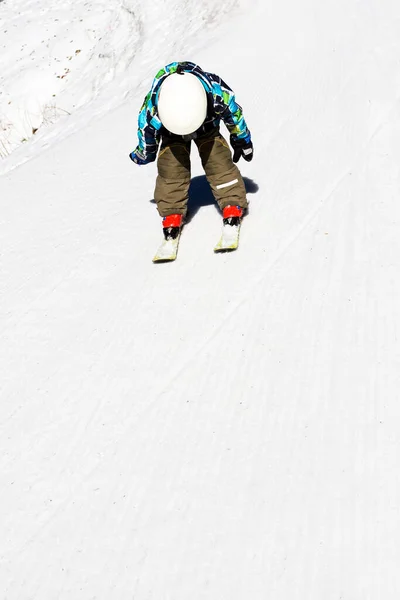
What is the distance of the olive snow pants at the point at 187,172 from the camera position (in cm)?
385

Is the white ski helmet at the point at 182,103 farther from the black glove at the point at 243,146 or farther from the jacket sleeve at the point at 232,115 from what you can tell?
the black glove at the point at 243,146

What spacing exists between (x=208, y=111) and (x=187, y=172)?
0.47 metres

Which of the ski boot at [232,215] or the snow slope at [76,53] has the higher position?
the snow slope at [76,53]

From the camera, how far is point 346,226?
390cm

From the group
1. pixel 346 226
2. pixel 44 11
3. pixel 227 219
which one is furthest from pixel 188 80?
pixel 44 11

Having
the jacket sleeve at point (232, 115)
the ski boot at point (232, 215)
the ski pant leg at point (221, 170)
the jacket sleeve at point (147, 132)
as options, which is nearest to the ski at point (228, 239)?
the ski boot at point (232, 215)

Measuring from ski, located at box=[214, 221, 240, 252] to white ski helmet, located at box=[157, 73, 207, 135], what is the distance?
0.78 metres

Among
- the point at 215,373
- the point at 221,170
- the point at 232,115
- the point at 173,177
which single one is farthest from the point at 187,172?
the point at 215,373

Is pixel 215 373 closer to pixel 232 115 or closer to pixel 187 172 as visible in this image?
pixel 187 172

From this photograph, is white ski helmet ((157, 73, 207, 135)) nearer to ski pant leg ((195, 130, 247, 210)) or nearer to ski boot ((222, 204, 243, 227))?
ski pant leg ((195, 130, 247, 210))

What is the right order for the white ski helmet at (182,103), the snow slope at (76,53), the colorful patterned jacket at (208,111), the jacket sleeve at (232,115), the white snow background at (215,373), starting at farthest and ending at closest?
1. the snow slope at (76,53)
2. the jacket sleeve at (232,115)
3. the colorful patterned jacket at (208,111)
4. the white ski helmet at (182,103)
5. the white snow background at (215,373)

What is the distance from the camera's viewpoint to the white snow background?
224 centimetres

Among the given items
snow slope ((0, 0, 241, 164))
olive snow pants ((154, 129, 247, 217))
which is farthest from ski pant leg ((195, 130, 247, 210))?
snow slope ((0, 0, 241, 164))

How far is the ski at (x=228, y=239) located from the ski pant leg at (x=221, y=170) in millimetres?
169
